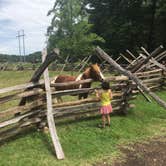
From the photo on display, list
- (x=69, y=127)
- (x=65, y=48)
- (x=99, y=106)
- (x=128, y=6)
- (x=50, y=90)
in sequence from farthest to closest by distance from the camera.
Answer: (x=128, y=6) → (x=65, y=48) → (x=99, y=106) → (x=69, y=127) → (x=50, y=90)

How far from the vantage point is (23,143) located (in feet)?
24.2

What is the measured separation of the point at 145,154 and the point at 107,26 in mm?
34862

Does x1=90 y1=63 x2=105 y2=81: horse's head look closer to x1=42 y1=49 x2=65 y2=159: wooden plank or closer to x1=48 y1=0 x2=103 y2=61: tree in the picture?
x1=42 y1=49 x2=65 y2=159: wooden plank

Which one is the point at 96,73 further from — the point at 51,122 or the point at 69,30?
the point at 69,30

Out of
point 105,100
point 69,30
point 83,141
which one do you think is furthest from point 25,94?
point 69,30

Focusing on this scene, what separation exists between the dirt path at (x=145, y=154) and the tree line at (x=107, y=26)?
2300 cm

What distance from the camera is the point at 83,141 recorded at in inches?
300

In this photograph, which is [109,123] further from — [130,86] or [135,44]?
[135,44]

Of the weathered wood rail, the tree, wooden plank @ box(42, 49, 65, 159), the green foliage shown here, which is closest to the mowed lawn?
wooden plank @ box(42, 49, 65, 159)

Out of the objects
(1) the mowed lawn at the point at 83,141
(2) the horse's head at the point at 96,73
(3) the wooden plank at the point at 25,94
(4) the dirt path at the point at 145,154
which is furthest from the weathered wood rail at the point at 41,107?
(4) the dirt path at the point at 145,154

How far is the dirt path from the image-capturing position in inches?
261

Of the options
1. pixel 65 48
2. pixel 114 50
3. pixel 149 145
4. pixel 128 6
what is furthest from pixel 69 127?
pixel 128 6

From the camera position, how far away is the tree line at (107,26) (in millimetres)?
30656

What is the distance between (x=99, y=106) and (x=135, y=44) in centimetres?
3066
